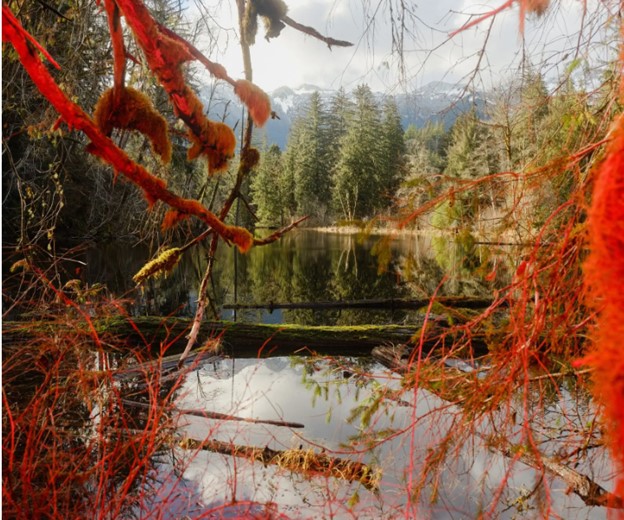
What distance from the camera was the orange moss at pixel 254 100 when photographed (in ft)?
3.89

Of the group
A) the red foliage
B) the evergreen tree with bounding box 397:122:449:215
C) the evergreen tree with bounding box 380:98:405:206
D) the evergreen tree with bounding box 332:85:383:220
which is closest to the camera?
the red foliage

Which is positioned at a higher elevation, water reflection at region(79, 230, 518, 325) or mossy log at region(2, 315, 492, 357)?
water reflection at region(79, 230, 518, 325)

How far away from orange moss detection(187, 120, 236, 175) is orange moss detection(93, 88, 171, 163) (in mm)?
77

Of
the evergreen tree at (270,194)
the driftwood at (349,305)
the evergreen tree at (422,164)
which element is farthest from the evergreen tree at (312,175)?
the driftwood at (349,305)

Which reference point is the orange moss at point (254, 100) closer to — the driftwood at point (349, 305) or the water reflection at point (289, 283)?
the water reflection at point (289, 283)

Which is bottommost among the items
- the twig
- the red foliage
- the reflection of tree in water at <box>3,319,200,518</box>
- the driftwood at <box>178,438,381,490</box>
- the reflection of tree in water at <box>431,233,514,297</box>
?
the driftwood at <box>178,438,381,490</box>

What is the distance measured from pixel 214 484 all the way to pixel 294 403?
1.66 metres

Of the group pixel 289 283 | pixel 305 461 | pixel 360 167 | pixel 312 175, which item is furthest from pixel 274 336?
pixel 312 175

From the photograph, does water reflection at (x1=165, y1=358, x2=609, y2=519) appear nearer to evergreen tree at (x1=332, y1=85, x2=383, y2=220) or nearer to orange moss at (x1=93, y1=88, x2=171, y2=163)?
orange moss at (x1=93, y1=88, x2=171, y2=163)

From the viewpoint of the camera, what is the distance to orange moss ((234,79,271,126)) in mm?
1185

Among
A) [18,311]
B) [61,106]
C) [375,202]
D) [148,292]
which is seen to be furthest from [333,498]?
[375,202]

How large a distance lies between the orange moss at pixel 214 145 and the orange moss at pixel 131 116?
0.08m

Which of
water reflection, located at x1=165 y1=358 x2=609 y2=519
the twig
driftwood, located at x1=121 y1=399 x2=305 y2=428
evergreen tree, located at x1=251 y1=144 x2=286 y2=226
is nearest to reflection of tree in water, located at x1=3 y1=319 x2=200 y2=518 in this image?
driftwood, located at x1=121 y1=399 x2=305 y2=428

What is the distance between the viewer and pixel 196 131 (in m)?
1.12
